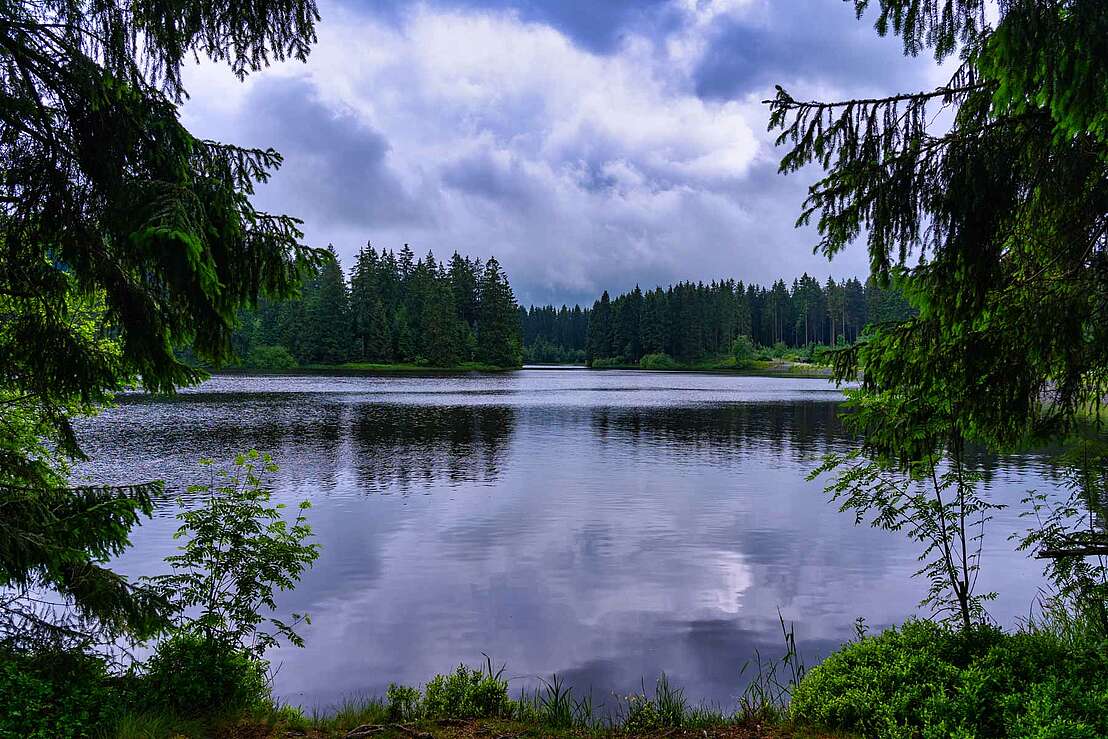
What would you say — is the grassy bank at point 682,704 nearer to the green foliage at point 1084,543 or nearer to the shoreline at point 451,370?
the green foliage at point 1084,543

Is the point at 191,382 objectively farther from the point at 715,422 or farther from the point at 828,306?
the point at 828,306

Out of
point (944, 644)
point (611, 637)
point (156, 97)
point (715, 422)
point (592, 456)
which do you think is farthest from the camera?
point (715, 422)

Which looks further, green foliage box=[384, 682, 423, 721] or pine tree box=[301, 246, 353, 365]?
pine tree box=[301, 246, 353, 365]

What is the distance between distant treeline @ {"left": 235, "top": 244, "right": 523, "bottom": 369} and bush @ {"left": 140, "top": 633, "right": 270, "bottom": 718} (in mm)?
95643

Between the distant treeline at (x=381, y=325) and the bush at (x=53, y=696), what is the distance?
96908 millimetres

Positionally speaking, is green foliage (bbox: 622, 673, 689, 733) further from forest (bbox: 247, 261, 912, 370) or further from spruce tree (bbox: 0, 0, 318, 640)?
forest (bbox: 247, 261, 912, 370)

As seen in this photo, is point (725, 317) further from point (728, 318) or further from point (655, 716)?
point (655, 716)

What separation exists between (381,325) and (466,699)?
100644mm

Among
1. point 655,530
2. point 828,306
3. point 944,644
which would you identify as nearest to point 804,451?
point 655,530

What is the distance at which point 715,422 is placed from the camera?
37.6 metres

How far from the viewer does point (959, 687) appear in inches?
215

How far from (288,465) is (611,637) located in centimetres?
1682

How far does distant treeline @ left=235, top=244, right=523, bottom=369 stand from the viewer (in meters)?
102

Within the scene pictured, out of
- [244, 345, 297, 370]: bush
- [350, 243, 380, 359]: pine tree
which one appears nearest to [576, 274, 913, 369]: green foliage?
[350, 243, 380, 359]: pine tree
